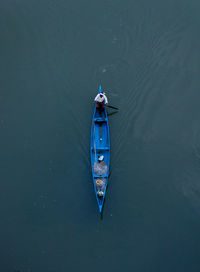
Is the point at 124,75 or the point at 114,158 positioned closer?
the point at 114,158

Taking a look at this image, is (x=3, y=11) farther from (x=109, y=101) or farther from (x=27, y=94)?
(x=109, y=101)

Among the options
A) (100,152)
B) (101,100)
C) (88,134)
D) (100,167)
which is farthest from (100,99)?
(100,167)

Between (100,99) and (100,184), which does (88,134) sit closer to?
(100,99)

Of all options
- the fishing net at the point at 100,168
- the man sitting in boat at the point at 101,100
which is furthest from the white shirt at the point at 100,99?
the fishing net at the point at 100,168

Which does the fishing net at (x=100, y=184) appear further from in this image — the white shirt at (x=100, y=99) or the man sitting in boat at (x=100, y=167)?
the white shirt at (x=100, y=99)

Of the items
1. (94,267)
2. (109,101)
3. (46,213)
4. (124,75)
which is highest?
(124,75)

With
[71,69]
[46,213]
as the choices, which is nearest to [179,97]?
[71,69]

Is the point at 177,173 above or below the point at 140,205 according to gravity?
above
